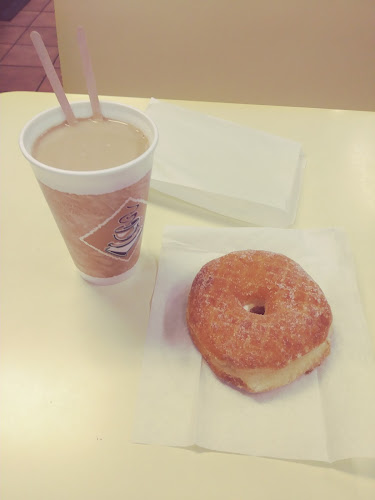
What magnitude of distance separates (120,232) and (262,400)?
279 mm

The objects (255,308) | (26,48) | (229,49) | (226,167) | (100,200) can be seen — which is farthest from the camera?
(26,48)

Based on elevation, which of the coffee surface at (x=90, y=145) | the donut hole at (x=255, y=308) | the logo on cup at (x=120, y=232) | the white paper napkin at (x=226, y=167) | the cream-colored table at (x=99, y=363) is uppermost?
the coffee surface at (x=90, y=145)

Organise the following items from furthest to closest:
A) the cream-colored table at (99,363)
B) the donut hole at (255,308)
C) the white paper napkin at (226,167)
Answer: the white paper napkin at (226,167) < the donut hole at (255,308) < the cream-colored table at (99,363)

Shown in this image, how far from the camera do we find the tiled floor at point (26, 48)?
2602 mm

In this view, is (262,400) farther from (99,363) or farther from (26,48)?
(26,48)

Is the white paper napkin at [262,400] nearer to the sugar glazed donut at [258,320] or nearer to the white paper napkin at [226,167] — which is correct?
the sugar glazed donut at [258,320]

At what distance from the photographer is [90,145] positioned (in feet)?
1.88

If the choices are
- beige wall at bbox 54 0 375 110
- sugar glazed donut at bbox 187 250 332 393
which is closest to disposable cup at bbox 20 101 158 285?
sugar glazed donut at bbox 187 250 332 393

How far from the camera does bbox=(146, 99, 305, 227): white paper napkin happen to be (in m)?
0.79

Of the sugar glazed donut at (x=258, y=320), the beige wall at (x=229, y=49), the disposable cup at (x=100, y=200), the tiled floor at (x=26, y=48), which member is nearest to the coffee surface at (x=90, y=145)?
the disposable cup at (x=100, y=200)

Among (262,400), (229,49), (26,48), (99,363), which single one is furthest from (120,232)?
(26,48)

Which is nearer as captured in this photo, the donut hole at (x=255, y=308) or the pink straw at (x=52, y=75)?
the pink straw at (x=52, y=75)

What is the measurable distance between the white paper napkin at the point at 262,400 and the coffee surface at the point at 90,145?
20cm

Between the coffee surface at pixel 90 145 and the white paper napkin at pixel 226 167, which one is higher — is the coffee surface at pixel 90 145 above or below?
above
